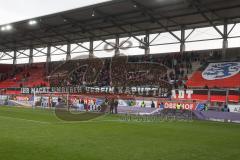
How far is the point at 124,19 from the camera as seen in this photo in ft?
145

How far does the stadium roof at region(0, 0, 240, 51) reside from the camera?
124 feet

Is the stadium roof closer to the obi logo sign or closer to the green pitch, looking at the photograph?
the obi logo sign

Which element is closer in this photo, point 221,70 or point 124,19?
point 221,70

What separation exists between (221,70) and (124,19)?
11834mm

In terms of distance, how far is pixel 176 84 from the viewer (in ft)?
132

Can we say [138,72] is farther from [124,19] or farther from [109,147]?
[109,147]

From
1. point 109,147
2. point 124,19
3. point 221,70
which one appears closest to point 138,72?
point 124,19

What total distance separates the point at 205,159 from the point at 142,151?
6.88 ft

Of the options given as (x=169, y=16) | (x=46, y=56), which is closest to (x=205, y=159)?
(x=169, y=16)

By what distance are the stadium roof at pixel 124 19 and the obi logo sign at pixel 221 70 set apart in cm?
412

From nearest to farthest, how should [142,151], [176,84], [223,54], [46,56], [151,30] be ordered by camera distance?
[142,151], [176,84], [223,54], [151,30], [46,56]

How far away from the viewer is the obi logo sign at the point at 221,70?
3988 cm

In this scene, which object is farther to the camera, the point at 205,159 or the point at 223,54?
the point at 223,54

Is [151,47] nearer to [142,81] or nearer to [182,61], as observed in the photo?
[182,61]
